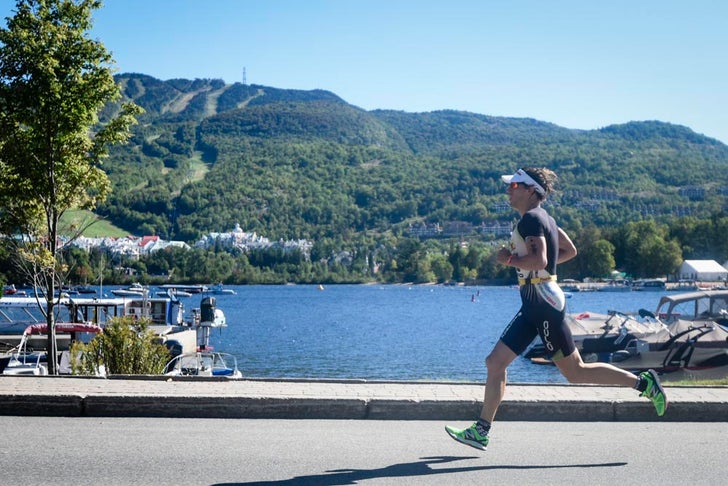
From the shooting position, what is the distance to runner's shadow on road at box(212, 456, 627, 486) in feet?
20.4

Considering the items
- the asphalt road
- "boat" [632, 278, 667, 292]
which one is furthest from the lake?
"boat" [632, 278, 667, 292]

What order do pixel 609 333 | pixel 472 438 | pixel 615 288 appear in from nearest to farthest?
pixel 472 438 → pixel 609 333 → pixel 615 288

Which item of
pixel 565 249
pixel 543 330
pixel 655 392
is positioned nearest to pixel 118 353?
pixel 565 249

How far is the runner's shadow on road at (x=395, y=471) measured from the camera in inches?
244

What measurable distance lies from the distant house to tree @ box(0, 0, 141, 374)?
458 ft

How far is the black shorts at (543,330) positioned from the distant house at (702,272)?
14516 centimetres

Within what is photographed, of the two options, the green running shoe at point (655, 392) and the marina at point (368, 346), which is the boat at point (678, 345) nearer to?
the marina at point (368, 346)

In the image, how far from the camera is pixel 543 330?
7.12m

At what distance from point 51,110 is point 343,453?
10.7 meters

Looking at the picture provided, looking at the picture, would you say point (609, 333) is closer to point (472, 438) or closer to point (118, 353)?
point (118, 353)

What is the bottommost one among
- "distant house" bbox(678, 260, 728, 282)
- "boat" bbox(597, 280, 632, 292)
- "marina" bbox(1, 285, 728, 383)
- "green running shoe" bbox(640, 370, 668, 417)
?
"boat" bbox(597, 280, 632, 292)

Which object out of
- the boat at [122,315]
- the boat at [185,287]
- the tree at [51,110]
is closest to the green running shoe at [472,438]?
the tree at [51,110]

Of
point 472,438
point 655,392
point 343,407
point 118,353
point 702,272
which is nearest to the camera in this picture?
point 472,438

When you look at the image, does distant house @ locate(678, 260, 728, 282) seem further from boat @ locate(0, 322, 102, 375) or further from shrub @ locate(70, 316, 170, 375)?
shrub @ locate(70, 316, 170, 375)
